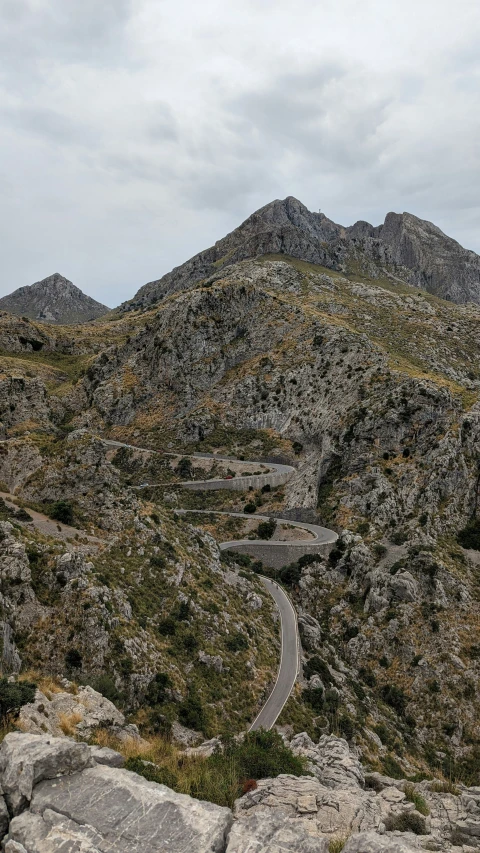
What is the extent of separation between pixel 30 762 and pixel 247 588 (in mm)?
34147

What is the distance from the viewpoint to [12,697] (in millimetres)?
13492

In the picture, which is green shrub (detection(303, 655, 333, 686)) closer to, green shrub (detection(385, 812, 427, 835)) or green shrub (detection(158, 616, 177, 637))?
green shrub (detection(158, 616, 177, 637))

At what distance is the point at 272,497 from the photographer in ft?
238

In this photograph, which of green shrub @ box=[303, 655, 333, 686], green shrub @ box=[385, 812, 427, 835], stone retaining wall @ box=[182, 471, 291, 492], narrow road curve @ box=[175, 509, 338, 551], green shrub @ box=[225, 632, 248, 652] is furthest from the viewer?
stone retaining wall @ box=[182, 471, 291, 492]

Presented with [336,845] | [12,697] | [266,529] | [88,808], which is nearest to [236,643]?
[12,697]

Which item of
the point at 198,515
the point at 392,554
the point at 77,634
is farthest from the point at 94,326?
the point at 77,634

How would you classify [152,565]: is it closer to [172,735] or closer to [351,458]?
[172,735]

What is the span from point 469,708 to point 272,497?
40127 mm

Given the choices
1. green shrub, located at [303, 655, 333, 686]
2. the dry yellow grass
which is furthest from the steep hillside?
the dry yellow grass

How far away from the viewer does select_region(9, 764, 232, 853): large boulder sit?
8.40 m

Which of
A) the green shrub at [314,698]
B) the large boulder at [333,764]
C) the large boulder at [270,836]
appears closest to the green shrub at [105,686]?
the large boulder at [333,764]

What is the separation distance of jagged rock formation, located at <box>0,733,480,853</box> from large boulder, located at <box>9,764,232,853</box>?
0.02 meters

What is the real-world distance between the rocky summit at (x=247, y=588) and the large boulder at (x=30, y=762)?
52mm

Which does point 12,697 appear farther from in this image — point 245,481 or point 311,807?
point 245,481
